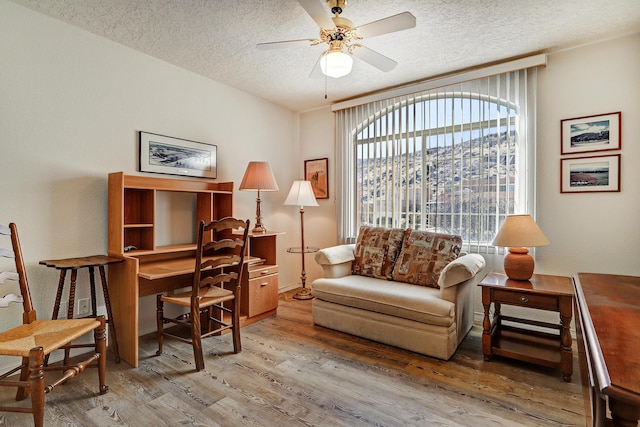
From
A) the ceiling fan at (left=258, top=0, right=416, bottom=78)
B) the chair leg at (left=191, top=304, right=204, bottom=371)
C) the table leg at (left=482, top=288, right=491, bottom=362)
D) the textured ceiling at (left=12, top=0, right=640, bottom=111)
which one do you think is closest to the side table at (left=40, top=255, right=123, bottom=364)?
the chair leg at (left=191, top=304, right=204, bottom=371)

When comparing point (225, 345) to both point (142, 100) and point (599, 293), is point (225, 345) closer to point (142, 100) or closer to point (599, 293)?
point (142, 100)

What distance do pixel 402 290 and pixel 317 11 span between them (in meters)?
2.06

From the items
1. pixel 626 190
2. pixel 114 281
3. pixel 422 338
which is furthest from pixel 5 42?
pixel 626 190

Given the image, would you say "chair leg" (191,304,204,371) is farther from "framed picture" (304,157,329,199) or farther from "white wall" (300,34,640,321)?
"white wall" (300,34,640,321)

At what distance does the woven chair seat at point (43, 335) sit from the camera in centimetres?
150

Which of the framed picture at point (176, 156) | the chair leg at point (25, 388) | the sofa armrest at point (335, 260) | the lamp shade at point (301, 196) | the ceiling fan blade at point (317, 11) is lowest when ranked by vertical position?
the chair leg at point (25, 388)

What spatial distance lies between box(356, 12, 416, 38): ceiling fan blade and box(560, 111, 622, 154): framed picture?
5.97 feet

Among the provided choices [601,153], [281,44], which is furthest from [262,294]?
[601,153]

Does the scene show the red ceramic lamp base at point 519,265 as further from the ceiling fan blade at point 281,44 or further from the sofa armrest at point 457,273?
the ceiling fan blade at point 281,44

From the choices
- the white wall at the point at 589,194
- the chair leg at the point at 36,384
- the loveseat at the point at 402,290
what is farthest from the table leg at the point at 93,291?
the white wall at the point at 589,194

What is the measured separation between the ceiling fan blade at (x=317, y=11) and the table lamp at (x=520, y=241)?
1.91 meters

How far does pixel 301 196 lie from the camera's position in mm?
3654

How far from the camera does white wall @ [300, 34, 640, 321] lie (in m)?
2.45

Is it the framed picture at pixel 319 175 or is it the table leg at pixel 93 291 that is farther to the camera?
the framed picture at pixel 319 175
